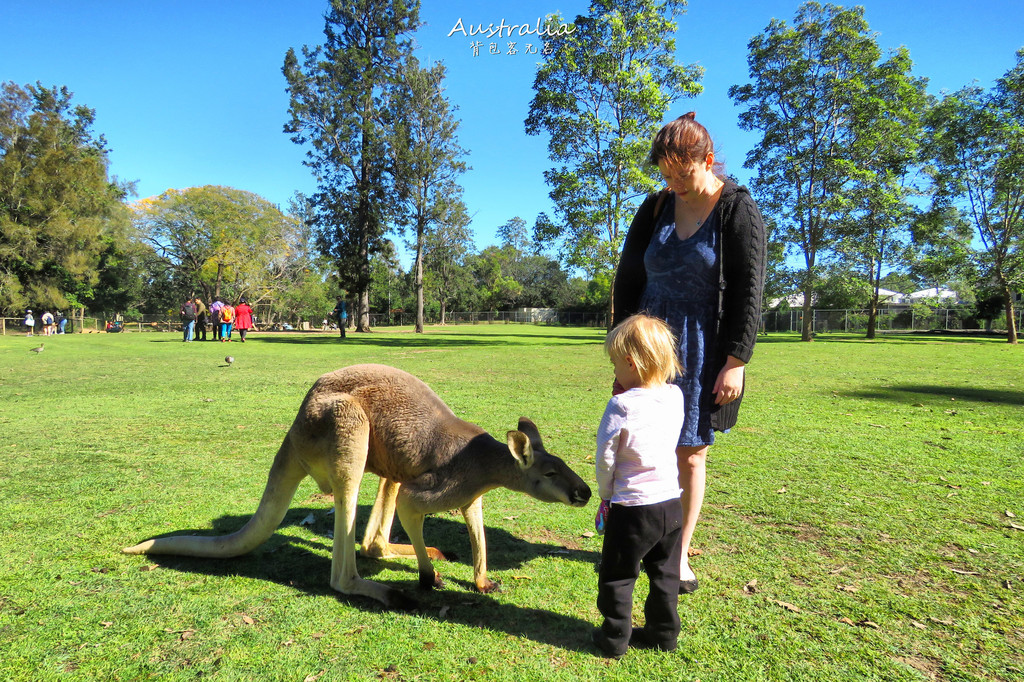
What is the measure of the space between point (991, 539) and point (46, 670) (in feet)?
17.0

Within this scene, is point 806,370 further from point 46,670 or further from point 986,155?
point 986,155

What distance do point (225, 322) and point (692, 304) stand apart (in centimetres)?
2677

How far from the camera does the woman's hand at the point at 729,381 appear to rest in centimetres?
282

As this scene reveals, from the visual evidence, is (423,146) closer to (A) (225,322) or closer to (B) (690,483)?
(A) (225,322)

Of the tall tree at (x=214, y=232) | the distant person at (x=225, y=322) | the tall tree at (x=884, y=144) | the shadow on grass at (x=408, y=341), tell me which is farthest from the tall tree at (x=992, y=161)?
the tall tree at (x=214, y=232)

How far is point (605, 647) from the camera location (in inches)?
95.0

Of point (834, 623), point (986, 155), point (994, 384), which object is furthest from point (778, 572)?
point (986, 155)

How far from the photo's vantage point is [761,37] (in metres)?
28.3

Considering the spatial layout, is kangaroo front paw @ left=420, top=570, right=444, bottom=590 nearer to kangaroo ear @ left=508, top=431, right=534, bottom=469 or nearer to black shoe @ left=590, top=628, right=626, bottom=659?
kangaroo ear @ left=508, top=431, right=534, bottom=469

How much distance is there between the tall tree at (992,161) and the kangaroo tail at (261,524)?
32484mm

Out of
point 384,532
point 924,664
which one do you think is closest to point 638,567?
point 924,664

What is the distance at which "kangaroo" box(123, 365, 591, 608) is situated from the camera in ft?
9.52

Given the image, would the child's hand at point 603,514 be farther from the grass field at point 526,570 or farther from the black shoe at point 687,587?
the black shoe at point 687,587

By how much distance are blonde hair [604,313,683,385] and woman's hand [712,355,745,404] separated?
1.60 feet
